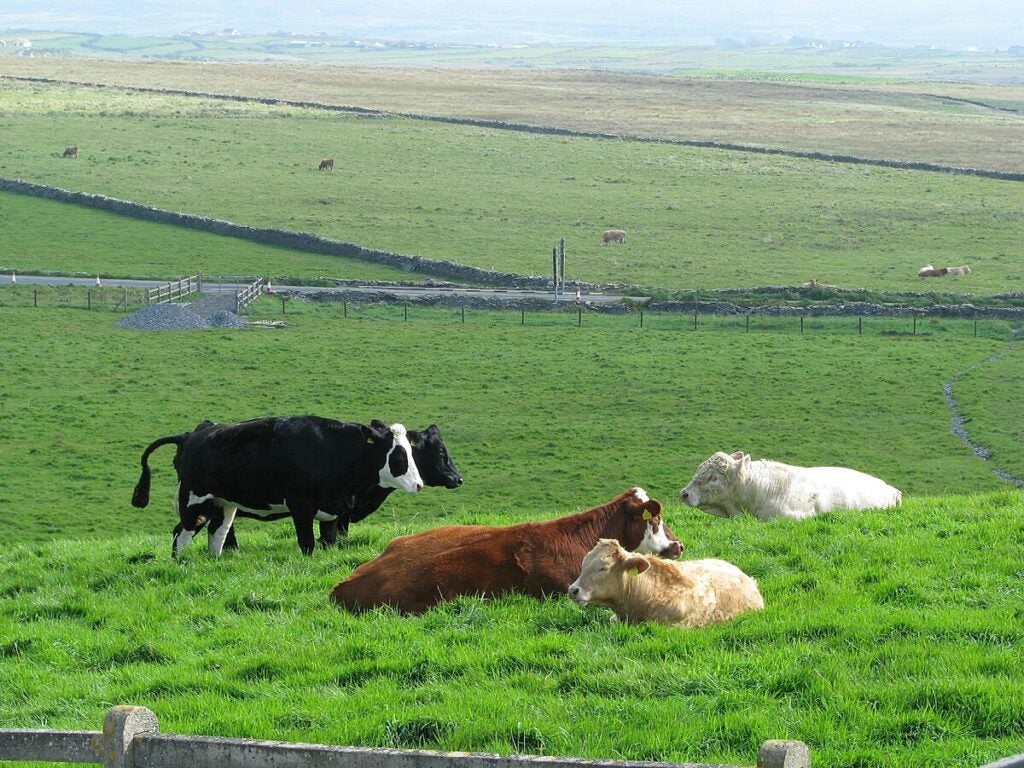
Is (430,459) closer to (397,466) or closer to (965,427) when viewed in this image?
A: (397,466)

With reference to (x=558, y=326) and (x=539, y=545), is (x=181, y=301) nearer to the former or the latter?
(x=558, y=326)

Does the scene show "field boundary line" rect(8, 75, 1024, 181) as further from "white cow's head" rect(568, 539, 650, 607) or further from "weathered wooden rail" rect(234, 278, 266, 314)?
"white cow's head" rect(568, 539, 650, 607)

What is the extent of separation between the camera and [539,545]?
481 inches

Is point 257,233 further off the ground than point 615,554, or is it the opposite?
point 615,554

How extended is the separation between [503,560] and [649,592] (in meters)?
1.46

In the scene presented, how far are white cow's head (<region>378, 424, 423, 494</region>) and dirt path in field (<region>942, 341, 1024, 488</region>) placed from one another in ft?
70.3

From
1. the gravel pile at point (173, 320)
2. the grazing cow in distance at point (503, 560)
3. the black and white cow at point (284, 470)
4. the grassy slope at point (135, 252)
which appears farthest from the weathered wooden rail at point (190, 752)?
the grassy slope at point (135, 252)

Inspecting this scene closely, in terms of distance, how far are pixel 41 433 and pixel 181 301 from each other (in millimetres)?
22673

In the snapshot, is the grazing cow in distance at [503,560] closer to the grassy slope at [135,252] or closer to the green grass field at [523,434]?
the green grass field at [523,434]

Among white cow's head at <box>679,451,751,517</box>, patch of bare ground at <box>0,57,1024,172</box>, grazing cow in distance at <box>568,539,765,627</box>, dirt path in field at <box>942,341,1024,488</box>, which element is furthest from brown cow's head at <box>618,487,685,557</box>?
patch of bare ground at <box>0,57,1024,172</box>

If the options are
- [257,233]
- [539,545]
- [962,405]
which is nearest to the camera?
[539,545]

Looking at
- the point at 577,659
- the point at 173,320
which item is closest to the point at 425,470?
the point at 577,659

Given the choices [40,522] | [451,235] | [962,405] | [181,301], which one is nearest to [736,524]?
[40,522]

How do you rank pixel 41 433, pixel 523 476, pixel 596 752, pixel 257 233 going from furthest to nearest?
pixel 257 233 < pixel 41 433 < pixel 523 476 < pixel 596 752
